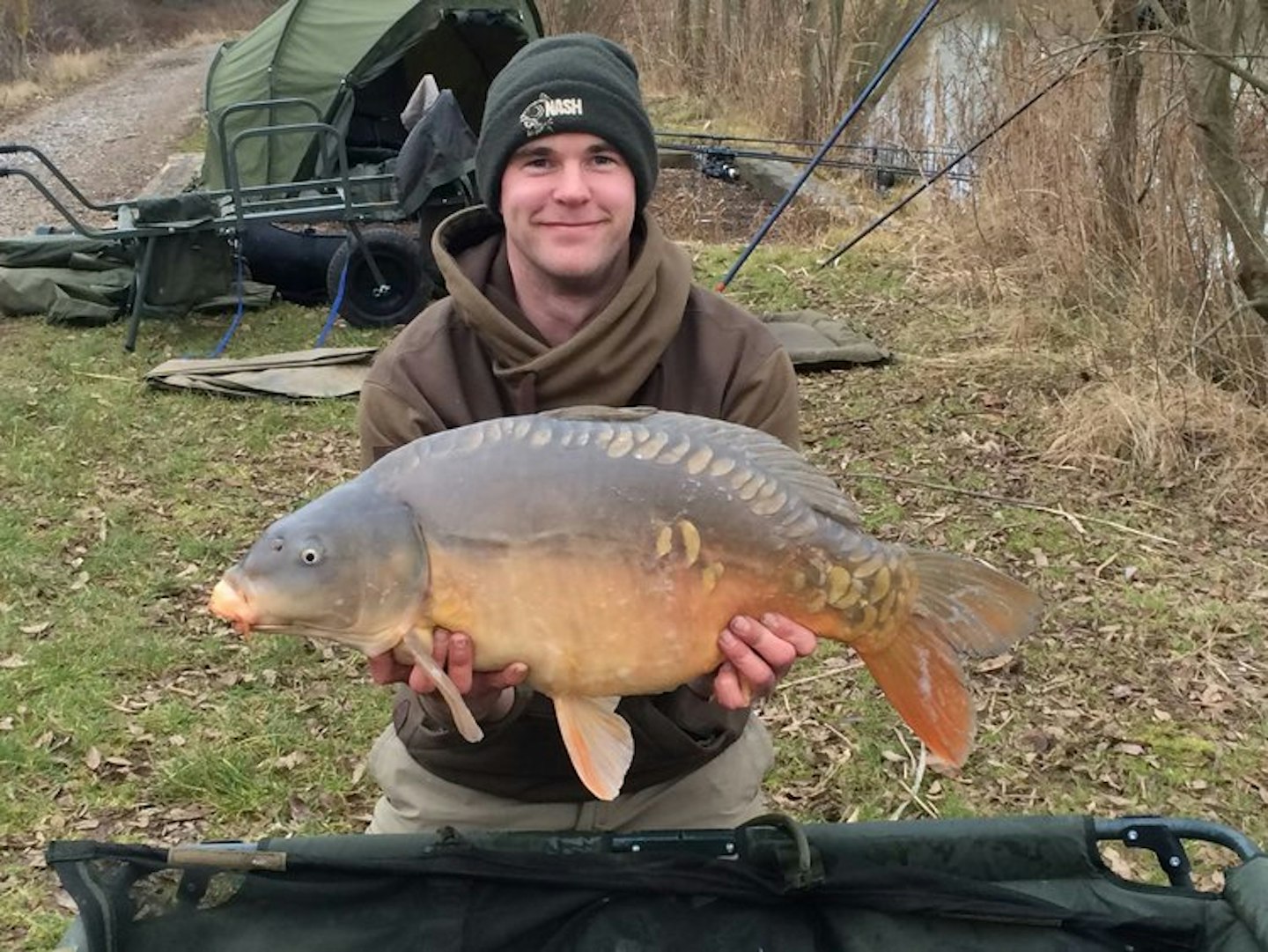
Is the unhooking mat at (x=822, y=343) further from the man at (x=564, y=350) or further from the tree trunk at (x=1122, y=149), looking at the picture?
the man at (x=564, y=350)

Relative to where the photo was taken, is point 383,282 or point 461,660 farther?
point 383,282

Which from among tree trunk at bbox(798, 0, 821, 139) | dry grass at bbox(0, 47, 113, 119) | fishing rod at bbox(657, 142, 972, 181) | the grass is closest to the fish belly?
the grass

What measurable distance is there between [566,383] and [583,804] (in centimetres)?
44

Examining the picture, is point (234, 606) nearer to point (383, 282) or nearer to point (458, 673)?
point (458, 673)

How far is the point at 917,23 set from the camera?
3.88 meters

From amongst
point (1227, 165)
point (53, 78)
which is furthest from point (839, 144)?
point (53, 78)

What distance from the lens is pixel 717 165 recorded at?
6.91 metres

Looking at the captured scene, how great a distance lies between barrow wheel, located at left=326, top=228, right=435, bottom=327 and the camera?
4312 mm

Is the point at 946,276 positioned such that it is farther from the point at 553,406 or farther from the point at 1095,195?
the point at 553,406

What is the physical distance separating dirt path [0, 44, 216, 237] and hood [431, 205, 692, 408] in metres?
5.78

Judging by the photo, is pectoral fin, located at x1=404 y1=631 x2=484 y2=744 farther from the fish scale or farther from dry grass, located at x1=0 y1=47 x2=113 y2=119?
dry grass, located at x1=0 y1=47 x2=113 y2=119

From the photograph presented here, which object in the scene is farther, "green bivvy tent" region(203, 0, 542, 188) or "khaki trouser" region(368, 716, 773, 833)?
"green bivvy tent" region(203, 0, 542, 188)

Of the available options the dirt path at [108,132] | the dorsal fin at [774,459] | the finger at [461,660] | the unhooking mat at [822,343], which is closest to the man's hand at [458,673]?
the finger at [461,660]

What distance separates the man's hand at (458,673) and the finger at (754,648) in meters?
0.17
